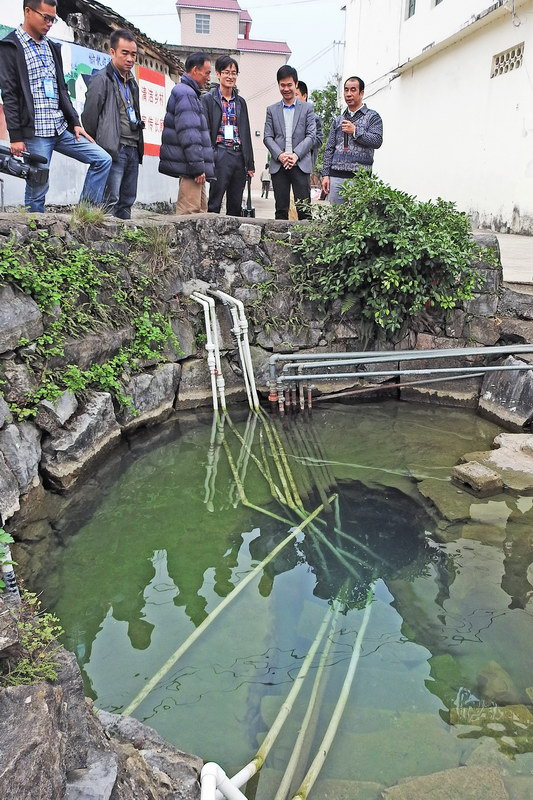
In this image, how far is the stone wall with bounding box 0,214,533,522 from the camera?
530cm

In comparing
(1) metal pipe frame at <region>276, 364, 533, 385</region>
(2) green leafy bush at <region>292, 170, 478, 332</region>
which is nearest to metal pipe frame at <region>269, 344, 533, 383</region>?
(1) metal pipe frame at <region>276, 364, 533, 385</region>

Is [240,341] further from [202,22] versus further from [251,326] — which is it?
[202,22]

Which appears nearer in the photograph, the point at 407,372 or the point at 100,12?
the point at 407,372

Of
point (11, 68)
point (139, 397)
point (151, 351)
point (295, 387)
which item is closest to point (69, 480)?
point (139, 397)

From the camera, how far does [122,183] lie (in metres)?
6.37

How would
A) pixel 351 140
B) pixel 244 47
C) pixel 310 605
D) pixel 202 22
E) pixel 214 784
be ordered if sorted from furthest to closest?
pixel 244 47, pixel 202 22, pixel 351 140, pixel 310 605, pixel 214 784

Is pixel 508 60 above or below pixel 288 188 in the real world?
above

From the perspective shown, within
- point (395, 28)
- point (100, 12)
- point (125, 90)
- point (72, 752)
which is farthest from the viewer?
point (395, 28)

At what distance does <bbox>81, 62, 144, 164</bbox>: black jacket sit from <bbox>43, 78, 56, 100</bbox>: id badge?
53cm

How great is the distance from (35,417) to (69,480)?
0.54 meters

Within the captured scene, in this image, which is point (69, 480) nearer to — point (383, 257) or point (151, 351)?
point (151, 351)

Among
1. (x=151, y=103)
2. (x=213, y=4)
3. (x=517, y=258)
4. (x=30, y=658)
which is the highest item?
(x=213, y=4)

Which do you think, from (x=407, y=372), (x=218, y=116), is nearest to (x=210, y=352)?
(x=407, y=372)

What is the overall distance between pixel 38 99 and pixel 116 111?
848 mm
